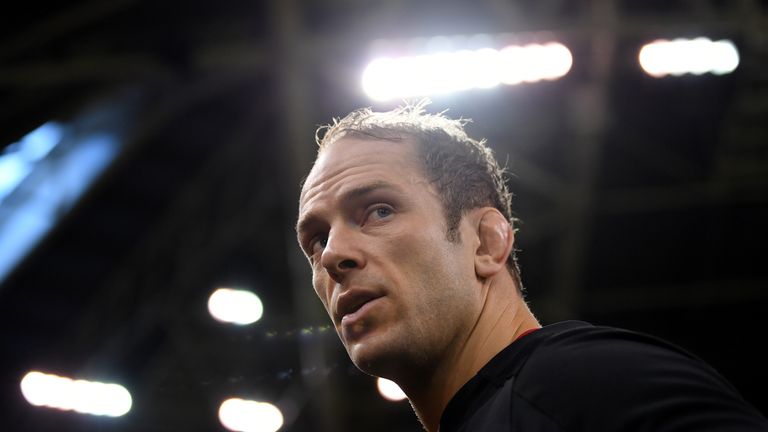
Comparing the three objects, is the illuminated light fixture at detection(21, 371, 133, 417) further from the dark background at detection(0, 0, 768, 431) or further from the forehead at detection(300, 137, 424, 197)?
the forehead at detection(300, 137, 424, 197)

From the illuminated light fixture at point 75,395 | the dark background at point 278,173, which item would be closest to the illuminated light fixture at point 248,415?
the dark background at point 278,173

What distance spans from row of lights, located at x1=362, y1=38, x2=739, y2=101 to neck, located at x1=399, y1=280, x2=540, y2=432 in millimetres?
5121

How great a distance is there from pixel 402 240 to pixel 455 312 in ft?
0.67

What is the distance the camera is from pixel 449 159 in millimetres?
2225

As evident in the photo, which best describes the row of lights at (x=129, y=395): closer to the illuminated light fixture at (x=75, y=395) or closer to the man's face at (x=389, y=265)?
the illuminated light fixture at (x=75, y=395)

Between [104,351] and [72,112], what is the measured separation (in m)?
2.55

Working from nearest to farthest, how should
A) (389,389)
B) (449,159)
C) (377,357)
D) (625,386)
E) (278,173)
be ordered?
(625,386), (377,357), (449,159), (278,173), (389,389)

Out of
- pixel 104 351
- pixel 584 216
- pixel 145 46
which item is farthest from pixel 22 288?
pixel 584 216

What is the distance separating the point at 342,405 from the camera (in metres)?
10.2

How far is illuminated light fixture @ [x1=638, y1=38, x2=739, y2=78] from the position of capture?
23.3 ft

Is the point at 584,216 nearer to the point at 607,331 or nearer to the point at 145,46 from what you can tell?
the point at 145,46

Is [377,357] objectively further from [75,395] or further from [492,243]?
[75,395]

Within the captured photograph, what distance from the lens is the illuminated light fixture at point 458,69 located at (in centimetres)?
700

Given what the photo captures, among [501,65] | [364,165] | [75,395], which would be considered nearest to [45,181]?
[75,395]
